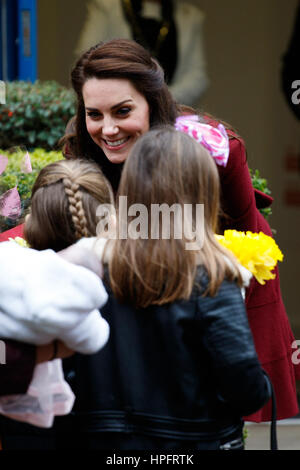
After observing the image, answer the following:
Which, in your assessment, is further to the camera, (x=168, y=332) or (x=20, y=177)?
(x=20, y=177)

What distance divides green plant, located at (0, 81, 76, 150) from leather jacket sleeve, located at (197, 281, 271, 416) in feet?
9.55

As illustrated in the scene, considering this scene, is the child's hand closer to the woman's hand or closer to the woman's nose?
the woman's hand

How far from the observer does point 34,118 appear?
501cm

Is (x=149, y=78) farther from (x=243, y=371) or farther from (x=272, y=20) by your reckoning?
(x=272, y=20)

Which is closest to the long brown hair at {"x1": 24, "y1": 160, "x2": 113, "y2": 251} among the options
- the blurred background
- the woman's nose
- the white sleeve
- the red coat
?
the white sleeve

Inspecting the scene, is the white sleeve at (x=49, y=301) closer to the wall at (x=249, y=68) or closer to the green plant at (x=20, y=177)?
the green plant at (x=20, y=177)

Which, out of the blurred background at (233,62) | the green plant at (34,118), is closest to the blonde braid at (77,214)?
the green plant at (34,118)

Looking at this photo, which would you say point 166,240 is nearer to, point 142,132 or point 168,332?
point 168,332

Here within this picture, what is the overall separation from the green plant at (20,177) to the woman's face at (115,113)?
0.47m

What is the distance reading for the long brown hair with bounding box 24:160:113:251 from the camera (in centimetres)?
231

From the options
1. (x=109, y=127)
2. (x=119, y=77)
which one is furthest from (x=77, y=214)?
(x=119, y=77)

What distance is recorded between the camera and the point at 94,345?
A: 2123mm

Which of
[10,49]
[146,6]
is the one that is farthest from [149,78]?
[146,6]

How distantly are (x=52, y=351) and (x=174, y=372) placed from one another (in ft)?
1.12
